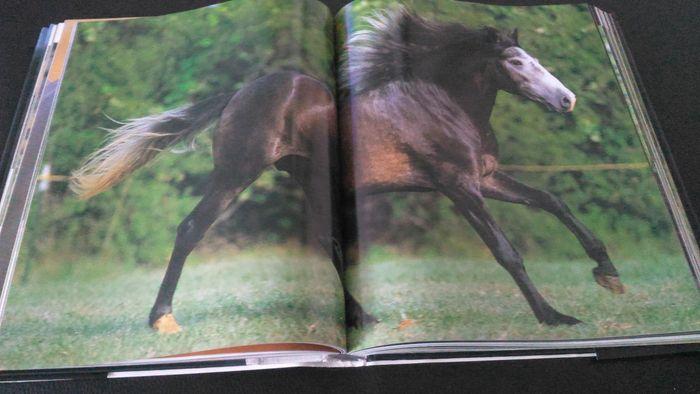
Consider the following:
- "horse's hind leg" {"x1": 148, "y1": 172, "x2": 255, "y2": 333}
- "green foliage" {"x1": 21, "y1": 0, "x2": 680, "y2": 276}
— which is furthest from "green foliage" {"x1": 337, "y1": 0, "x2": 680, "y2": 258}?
"horse's hind leg" {"x1": 148, "y1": 172, "x2": 255, "y2": 333}

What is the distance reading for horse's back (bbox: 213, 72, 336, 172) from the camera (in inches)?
23.0

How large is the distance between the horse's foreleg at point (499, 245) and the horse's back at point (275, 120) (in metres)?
0.14

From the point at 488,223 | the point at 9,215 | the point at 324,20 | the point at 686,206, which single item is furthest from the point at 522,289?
the point at 9,215

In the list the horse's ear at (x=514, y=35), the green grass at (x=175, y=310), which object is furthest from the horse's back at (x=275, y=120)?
the horse's ear at (x=514, y=35)

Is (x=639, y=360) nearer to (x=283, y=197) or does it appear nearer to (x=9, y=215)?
(x=283, y=197)

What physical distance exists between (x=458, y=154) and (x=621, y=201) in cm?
16

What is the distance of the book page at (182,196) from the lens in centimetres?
52

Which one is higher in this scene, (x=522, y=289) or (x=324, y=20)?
(x=324, y=20)

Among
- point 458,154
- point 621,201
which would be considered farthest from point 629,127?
point 458,154

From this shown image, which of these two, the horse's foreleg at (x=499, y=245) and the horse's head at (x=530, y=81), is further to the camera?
the horse's head at (x=530, y=81)

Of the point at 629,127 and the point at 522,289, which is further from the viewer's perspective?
the point at 629,127

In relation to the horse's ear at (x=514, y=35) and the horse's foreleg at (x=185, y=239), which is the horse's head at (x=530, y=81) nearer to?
the horse's ear at (x=514, y=35)

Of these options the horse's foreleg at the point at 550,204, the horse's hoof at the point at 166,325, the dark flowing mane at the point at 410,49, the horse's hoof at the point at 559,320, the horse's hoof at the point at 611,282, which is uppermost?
the dark flowing mane at the point at 410,49

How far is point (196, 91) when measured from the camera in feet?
2.07
